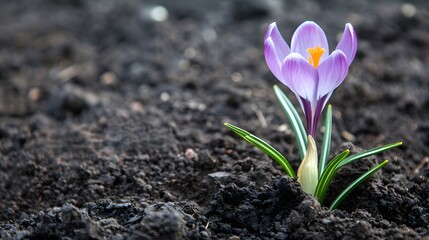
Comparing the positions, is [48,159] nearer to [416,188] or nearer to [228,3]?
[416,188]

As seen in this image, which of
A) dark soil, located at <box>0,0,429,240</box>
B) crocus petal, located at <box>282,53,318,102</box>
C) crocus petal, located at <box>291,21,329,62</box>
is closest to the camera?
crocus petal, located at <box>282,53,318,102</box>

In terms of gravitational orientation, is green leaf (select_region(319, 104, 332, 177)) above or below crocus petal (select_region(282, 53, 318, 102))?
below

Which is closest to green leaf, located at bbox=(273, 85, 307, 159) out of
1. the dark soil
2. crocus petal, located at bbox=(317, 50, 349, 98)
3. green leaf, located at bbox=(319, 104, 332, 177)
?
green leaf, located at bbox=(319, 104, 332, 177)

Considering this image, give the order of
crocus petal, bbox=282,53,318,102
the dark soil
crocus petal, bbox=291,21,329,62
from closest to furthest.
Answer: crocus petal, bbox=282,53,318,102
the dark soil
crocus petal, bbox=291,21,329,62

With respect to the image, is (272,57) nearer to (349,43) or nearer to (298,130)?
(349,43)

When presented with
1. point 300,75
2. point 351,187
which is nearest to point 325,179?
point 351,187

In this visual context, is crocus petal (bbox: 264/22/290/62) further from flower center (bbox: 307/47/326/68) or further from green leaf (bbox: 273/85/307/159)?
green leaf (bbox: 273/85/307/159)

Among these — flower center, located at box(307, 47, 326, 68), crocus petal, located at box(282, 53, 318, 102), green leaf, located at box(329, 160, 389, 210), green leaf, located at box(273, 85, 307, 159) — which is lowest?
green leaf, located at box(329, 160, 389, 210)

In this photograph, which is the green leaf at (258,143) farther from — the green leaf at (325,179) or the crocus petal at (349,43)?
the crocus petal at (349,43)
